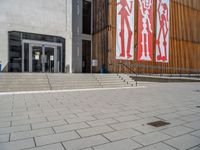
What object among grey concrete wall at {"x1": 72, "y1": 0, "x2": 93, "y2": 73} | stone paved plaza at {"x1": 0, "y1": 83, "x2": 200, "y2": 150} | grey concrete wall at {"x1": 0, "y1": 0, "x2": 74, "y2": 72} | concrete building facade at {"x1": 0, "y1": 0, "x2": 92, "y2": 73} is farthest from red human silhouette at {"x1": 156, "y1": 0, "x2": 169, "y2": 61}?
stone paved plaza at {"x1": 0, "y1": 83, "x2": 200, "y2": 150}

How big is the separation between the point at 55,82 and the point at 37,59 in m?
6.33

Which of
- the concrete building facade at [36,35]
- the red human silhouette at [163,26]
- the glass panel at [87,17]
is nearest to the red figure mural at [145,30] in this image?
the red human silhouette at [163,26]

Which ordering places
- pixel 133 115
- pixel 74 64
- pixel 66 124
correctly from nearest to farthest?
pixel 66 124 → pixel 133 115 → pixel 74 64

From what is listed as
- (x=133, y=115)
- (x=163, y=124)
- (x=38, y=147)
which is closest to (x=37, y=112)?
(x=38, y=147)

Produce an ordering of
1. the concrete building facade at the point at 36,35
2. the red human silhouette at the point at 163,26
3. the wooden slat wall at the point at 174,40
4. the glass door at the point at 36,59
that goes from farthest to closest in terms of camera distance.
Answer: the red human silhouette at the point at 163,26
the wooden slat wall at the point at 174,40
the glass door at the point at 36,59
the concrete building facade at the point at 36,35

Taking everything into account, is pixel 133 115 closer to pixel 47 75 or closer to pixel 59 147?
pixel 59 147

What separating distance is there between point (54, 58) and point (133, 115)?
13096 millimetres

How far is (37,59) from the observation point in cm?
1536

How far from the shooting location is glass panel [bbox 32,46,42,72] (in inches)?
599

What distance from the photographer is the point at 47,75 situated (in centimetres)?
1069

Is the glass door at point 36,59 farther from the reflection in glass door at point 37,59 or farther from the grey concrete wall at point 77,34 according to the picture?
the grey concrete wall at point 77,34

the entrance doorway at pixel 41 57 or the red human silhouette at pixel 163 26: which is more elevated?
the red human silhouette at pixel 163 26

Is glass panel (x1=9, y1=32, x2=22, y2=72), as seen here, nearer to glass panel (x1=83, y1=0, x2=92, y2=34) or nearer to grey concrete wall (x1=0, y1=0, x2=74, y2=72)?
grey concrete wall (x1=0, y1=0, x2=74, y2=72)

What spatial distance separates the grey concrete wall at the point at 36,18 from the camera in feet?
46.0
